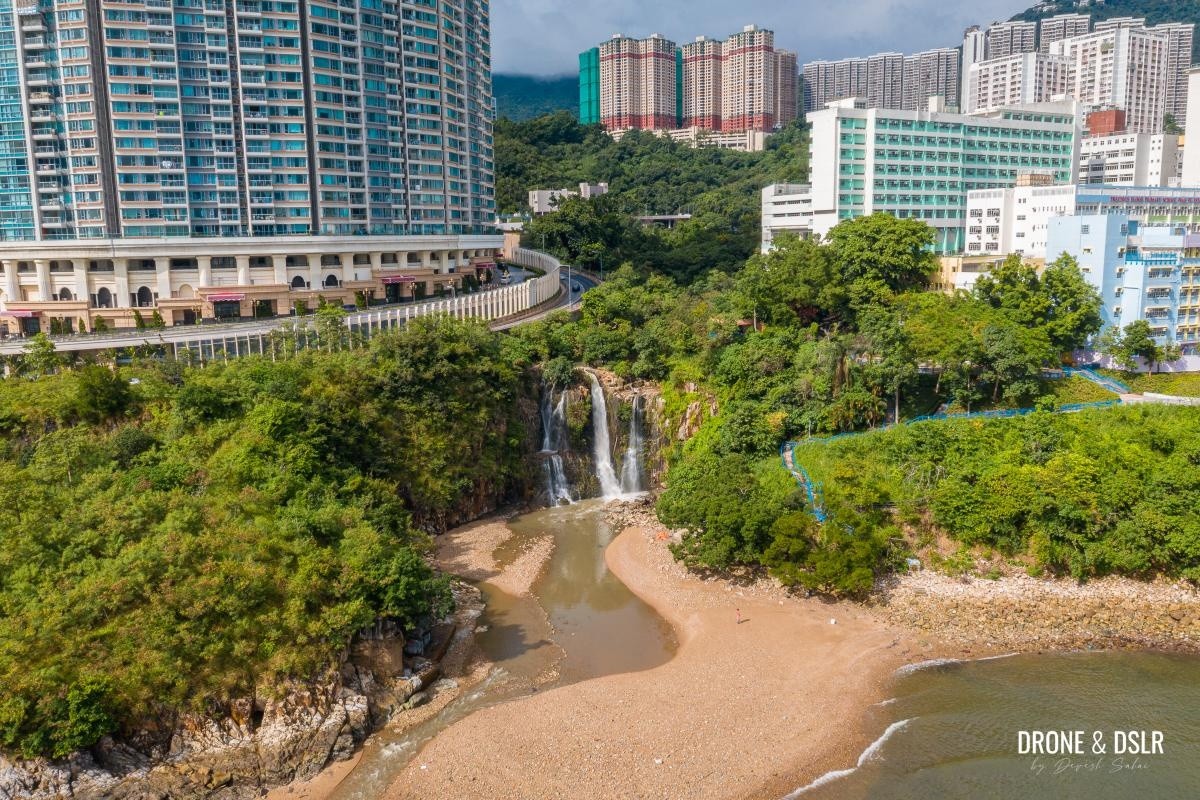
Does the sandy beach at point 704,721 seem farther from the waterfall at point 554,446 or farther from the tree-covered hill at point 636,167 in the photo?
the tree-covered hill at point 636,167

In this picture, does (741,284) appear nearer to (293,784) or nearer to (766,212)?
(766,212)

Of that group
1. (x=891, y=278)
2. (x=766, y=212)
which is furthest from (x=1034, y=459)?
(x=766, y=212)

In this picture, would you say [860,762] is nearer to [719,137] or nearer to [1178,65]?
[719,137]

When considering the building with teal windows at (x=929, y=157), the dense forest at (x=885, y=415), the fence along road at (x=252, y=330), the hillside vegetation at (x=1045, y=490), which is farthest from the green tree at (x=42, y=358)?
the building with teal windows at (x=929, y=157)

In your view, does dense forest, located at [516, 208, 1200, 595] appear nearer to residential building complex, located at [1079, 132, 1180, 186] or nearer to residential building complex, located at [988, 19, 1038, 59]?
residential building complex, located at [1079, 132, 1180, 186]

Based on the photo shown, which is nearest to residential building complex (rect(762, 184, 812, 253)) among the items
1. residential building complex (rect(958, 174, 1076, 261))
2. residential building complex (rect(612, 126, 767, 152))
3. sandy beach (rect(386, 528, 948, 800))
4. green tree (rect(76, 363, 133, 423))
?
residential building complex (rect(958, 174, 1076, 261))

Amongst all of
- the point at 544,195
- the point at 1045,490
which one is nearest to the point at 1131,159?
the point at 544,195
